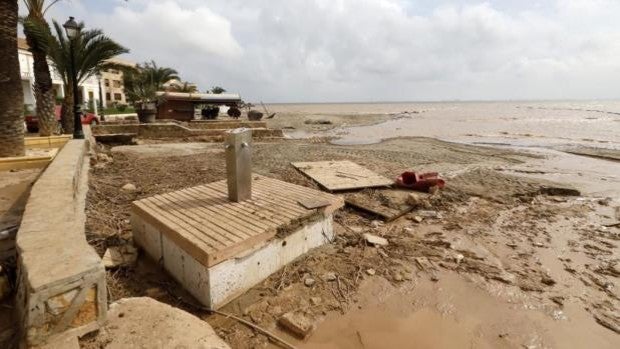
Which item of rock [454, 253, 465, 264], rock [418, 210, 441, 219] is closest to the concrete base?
rock [454, 253, 465, 264]

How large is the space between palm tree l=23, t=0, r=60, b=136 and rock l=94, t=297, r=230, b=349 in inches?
442

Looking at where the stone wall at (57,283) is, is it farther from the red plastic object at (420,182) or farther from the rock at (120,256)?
the red plastic object at (420,182)

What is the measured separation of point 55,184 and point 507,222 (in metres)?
6.40

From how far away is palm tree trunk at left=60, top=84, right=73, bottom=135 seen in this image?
12.1 meters

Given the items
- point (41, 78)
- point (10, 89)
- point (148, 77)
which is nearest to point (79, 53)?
point (41, 78)

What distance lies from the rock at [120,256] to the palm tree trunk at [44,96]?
31.3 feet

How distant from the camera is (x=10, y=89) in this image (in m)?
6.77

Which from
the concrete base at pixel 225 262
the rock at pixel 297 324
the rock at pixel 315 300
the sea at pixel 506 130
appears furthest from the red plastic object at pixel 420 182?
the sea at pixel 506 130

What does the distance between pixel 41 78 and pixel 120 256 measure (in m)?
10.4

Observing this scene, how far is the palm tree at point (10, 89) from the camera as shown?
21.4 ft

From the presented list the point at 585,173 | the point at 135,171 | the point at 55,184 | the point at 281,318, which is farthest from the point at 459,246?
the point at 585,173

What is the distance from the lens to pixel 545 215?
6098mm

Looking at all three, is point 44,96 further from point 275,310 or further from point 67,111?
point 275,310

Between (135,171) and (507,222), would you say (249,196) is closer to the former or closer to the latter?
(507,222)
